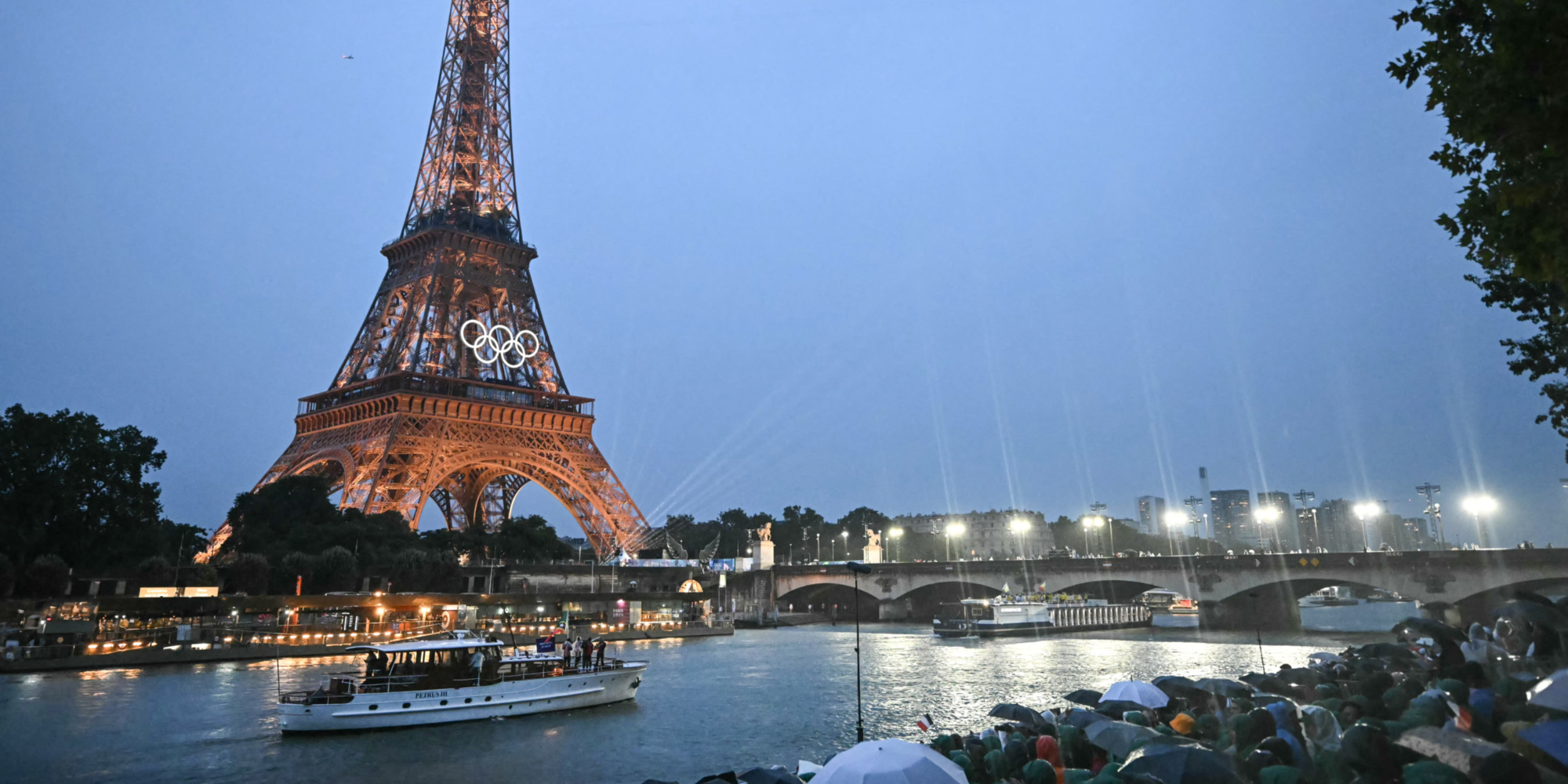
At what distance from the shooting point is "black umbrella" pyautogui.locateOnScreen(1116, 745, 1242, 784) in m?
10.8

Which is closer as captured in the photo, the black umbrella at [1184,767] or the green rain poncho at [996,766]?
the black umbrella at [1184,767]

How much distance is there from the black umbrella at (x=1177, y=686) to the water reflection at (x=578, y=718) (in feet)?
18.8

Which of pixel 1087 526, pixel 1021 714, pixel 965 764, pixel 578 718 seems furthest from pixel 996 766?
pixel 1087 526

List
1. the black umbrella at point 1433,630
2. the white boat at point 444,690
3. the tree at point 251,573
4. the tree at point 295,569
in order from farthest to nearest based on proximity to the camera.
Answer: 1. the tree at point 295,569
2. the tree at point 251,573
3. the white boat at point 444,690
4. the black umbrella at point 1433,630

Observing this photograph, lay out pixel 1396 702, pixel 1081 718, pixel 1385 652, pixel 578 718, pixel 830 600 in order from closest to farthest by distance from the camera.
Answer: pixel 1396 702, pixel 1081 718, pixel 1385 652, pixel 578 718, pixel 830 600

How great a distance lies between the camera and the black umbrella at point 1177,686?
22.7m

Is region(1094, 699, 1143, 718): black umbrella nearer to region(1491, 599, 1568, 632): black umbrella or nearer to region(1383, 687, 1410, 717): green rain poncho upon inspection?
region(1383, 687, 1410, 717): green rain poncho

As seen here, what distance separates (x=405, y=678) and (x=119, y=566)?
40.4 metres

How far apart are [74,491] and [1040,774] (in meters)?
60.5

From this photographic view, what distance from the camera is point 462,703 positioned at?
28.5 metres

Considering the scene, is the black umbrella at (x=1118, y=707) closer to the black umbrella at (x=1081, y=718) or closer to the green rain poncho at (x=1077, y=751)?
the black umbrella at (x=1081, y=718)

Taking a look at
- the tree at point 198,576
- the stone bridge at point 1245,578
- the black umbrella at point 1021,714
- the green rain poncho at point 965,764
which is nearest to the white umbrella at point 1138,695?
the black umbrella at point 1021,714

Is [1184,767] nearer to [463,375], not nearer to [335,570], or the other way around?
[335,570]

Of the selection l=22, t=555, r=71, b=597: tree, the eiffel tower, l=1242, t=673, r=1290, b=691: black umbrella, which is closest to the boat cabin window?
the eiffel tower
